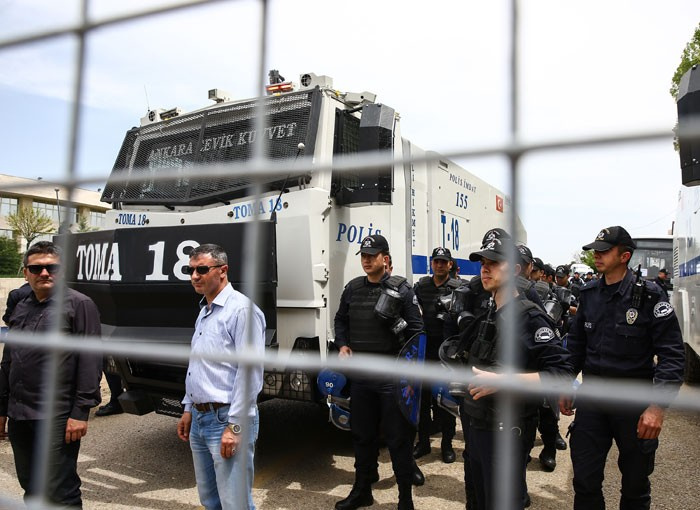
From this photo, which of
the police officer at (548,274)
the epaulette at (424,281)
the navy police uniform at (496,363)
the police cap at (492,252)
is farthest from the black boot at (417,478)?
the police officer at (548,274)

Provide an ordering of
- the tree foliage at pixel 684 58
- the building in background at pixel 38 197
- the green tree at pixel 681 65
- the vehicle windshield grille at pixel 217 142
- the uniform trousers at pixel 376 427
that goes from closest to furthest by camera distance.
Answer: the green tree at pixel 681 65, the tree foliage at pixel 684 58, the building in background at pixel 38 197, the uniform trousers at pixel 376 427, the vehicle windshield grille at pixel 217 142

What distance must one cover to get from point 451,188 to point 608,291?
3.18 meters

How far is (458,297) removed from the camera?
12.5ft

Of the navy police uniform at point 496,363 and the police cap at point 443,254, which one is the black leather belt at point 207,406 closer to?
the navy police uniform at point 496,363

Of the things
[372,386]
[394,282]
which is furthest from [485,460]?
[394,282]

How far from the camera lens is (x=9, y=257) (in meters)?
3.20

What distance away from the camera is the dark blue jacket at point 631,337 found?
2586mm

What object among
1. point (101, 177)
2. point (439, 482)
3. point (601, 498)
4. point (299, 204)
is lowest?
point (439, 482)

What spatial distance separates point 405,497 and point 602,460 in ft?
3.98

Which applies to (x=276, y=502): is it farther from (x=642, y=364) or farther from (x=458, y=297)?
(x=642, y=364)

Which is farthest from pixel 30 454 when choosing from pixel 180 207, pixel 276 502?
pixel 180 207

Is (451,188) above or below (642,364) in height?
above

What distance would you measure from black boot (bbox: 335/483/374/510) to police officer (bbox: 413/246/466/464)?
1.11 meters

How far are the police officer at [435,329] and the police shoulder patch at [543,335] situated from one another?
2.04 meters
